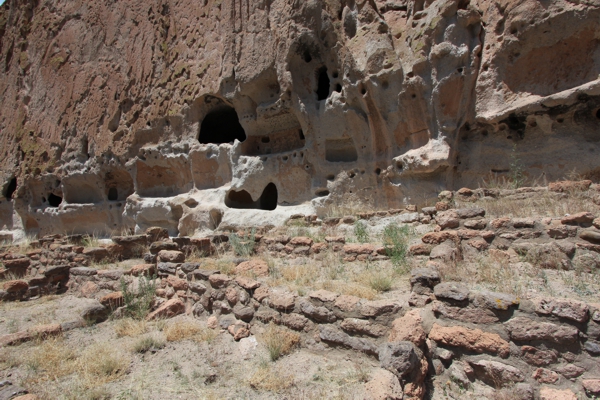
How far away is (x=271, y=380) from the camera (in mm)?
2396

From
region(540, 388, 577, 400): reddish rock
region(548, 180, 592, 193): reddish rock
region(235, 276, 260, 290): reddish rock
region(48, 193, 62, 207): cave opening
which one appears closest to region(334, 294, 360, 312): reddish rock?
region(235, 276, 260, 290): reddish rock

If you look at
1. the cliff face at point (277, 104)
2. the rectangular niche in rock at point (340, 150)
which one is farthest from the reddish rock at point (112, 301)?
the rectangular niche in rock at point (340, 150)

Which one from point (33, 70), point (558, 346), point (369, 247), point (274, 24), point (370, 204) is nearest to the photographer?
point (558, 346)

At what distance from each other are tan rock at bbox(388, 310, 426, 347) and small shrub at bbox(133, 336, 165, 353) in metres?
2.05

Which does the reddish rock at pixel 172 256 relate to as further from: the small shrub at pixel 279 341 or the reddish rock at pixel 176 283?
the small shrub at pixel 279 341

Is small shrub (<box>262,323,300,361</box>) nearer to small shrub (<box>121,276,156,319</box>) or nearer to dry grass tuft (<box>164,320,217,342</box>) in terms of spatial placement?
dry grass tuft (<box>164,320,217,342</box>)

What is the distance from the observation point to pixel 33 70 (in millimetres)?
17078

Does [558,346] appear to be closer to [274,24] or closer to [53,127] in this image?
[274,24]

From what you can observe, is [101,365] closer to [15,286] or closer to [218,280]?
[218,280]

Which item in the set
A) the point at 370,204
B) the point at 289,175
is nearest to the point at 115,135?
the point at 289,175

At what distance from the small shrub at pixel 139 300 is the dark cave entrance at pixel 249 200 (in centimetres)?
774

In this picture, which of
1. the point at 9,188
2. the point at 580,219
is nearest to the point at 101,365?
the point at 580,219

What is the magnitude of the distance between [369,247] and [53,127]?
1655cm

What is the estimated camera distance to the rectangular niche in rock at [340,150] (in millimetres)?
10414
